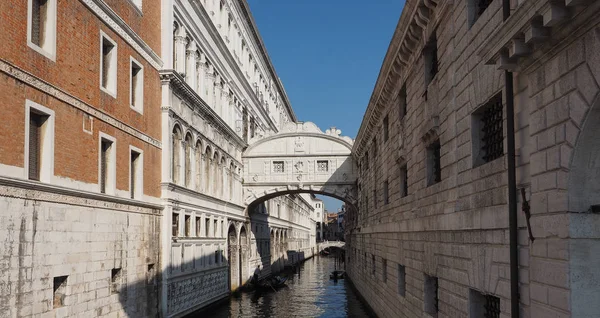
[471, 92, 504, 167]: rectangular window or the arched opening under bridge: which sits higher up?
the arched opening under bridge


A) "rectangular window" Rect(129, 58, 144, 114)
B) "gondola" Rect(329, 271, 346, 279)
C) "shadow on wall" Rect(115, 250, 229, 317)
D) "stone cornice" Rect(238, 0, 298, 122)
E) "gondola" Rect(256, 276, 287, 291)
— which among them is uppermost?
"stone cornice" Rect(238, 0, 298, 122)

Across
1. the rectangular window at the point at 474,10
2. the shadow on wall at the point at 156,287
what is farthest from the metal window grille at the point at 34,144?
the rectangular window at the point at 474,10

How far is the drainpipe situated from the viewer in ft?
22.5

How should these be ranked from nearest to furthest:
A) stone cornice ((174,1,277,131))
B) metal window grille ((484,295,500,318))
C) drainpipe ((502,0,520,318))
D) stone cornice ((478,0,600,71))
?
1. stone cornice ((478,0,600,71))
2. drainpipe ((502,0,520,318))
3. metal window grille ((484,295,500,318))
4. stone cornice ((174,1,277,131))

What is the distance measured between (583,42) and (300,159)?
91.9 feet

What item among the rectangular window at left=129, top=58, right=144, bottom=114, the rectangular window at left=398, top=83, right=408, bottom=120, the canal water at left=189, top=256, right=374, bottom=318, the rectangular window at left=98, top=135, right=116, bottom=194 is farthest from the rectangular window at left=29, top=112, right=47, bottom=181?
the canal water at left=189, top=256, right=374, bottom=318

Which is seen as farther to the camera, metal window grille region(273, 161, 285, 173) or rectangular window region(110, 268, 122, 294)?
metal window grille region(273, 161, 285, 173)

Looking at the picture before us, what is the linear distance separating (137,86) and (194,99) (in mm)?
4688

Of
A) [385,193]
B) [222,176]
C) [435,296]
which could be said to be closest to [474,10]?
[435,296]

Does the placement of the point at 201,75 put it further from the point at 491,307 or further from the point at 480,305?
the point at 491,307

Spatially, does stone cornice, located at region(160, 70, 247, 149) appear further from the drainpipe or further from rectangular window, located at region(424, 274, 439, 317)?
the drainpipe

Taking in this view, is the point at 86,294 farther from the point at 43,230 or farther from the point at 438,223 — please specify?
the point at 438,223

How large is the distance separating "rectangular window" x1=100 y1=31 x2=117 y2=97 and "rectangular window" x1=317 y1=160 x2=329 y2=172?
18.7 meters

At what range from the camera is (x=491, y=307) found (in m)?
8.35
